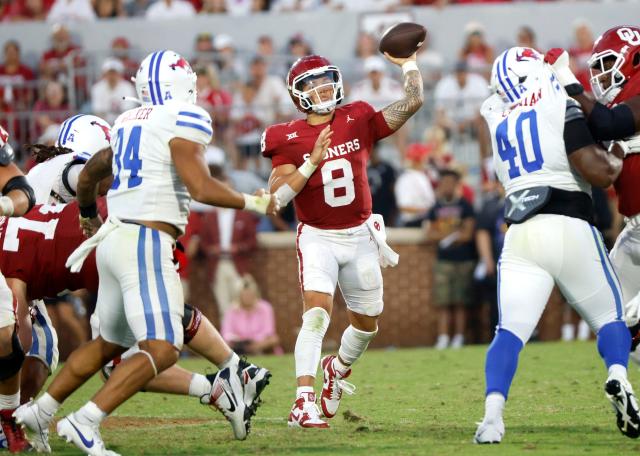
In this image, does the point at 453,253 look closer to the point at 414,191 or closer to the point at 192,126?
Result: the point at 414,191

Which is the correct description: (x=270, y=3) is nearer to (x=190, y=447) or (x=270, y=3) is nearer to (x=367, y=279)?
(x=367, y=279)

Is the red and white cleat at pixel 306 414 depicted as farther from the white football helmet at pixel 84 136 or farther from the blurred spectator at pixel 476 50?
the blurred spectator at pixel 476 50

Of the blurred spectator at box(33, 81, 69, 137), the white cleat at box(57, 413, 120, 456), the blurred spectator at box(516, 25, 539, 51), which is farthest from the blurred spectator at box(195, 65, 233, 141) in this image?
the white cleat at box(57, 413, 120, 456)

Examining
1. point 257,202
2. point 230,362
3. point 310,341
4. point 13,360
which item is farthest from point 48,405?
point 310,341

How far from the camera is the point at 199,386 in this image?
22.0 feet

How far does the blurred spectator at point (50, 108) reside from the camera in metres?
14.5

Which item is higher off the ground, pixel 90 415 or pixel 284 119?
pixel 284 119

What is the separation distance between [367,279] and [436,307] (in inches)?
265

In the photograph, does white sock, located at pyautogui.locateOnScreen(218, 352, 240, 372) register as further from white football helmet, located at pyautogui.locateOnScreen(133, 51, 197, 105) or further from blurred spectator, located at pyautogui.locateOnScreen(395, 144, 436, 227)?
blurred spectator, located at pyautogui.locateOnScreen(395, 144, 436, 227)

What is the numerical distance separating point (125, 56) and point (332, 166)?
848 cm

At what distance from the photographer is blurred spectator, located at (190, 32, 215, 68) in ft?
49.8

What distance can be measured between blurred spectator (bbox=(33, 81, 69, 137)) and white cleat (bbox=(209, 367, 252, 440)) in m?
8.49

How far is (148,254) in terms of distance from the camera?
6.02 m

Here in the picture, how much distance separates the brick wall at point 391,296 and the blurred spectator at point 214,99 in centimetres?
153
